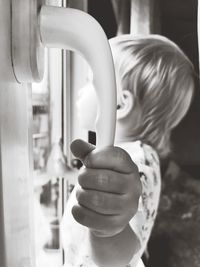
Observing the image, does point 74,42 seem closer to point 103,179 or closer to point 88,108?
point 103,179

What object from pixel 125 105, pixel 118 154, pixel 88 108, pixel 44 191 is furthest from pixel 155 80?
pixel 118 154

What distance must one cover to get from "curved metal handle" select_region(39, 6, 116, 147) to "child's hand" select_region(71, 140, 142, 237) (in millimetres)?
11

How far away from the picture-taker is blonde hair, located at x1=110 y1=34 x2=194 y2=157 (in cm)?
91

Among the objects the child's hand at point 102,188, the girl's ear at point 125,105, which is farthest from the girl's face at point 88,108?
the child's hand at point 102,188

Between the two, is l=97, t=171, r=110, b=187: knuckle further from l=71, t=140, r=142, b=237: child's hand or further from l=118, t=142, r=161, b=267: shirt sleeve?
l=118, t=142, r=161, b=267: shirt sleeve

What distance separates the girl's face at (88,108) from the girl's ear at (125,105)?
93 mm

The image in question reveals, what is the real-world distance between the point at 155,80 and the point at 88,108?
0.19 m

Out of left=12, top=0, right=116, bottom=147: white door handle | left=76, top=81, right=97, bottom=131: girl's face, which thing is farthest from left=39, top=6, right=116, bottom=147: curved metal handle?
left=76, top=81, right=97, bottom=131: girl's face

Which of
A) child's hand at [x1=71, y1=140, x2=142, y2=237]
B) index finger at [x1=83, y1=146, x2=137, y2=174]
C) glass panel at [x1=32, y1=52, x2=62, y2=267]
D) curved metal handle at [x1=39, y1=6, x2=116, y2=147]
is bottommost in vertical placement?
glass panel at [x1=32, y1=52, x2=62, y2=267]

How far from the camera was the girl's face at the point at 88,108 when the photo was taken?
0.81 metres

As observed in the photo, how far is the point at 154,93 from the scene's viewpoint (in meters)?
0.94

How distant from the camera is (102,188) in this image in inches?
10.0

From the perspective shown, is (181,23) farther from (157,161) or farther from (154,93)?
(157,161)

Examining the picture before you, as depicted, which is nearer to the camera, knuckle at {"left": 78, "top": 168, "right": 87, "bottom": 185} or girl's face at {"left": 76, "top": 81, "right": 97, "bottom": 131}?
knuckle at {"left": 78, "top": 168, "right": 87, "bottom": 185}
